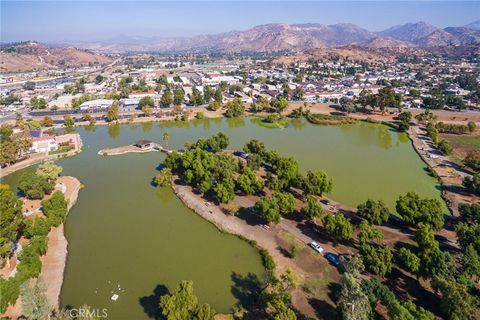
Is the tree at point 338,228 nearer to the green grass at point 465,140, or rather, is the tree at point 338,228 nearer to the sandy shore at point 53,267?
the sandy shore at point 53,267

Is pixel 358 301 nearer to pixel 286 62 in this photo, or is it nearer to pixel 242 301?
pixel 242 301

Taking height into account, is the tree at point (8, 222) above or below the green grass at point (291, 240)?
above

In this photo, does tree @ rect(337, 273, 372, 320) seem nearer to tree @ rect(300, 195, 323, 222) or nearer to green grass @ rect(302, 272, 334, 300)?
green grass @ rect(302, 272, 334, 300)

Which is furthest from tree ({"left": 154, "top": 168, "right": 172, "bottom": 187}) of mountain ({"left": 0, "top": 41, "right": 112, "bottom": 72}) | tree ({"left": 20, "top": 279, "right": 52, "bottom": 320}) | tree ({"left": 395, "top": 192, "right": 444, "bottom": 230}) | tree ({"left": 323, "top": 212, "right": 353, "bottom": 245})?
mountain ({"left": 0, "top": 41, "right": 112, "bottom": 72})

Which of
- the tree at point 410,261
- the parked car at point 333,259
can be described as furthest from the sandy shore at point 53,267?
the tree at point 410,261

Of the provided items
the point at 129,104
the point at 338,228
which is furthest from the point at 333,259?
the point at 129,104
